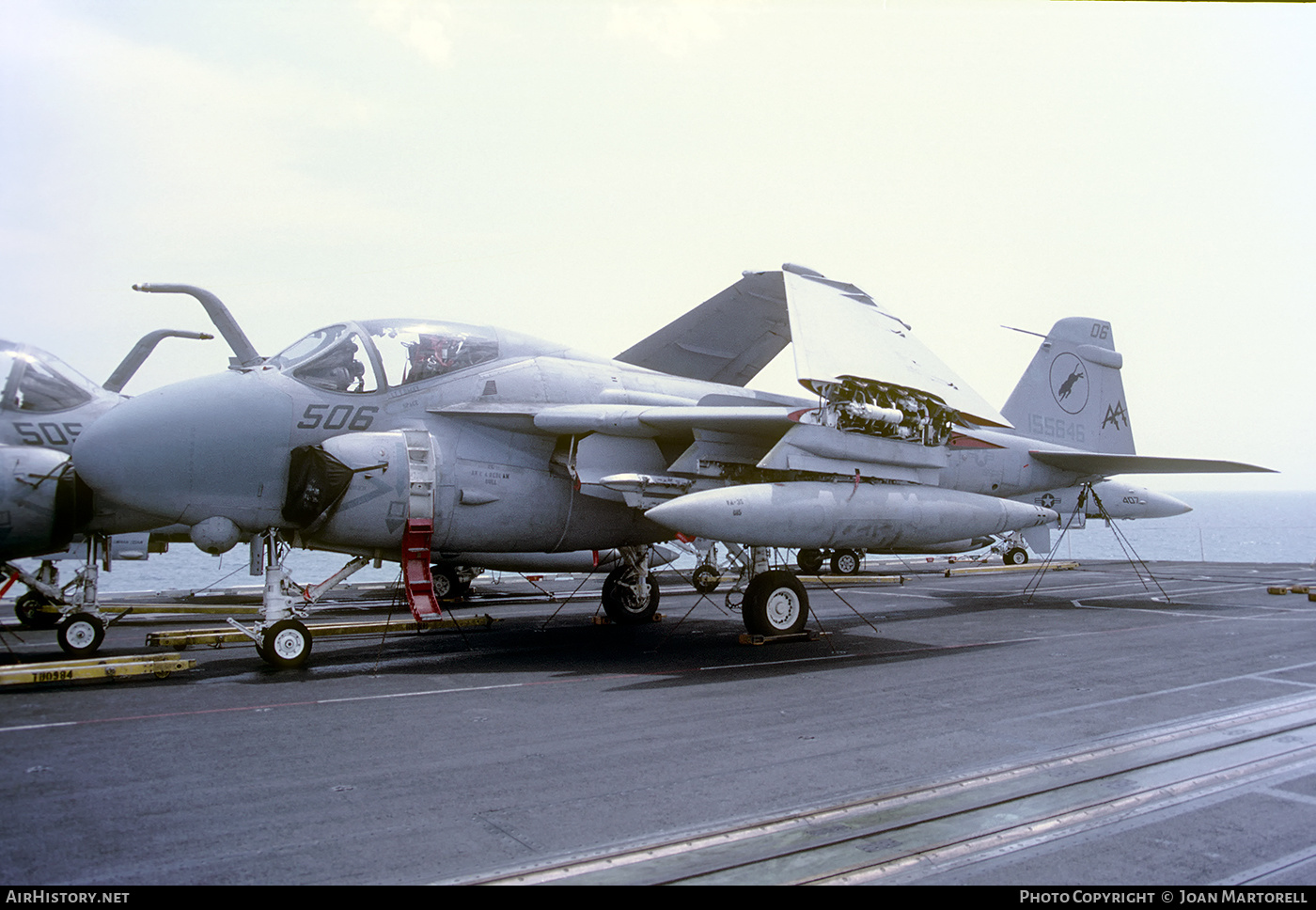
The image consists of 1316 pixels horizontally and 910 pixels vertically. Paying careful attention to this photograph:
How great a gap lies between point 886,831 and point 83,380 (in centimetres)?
1178

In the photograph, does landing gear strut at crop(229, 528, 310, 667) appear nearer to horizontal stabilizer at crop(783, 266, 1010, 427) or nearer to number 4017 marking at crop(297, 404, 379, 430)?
number 4017 marking at crop(297, 404, 379, 430)

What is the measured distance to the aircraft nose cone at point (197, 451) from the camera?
8.62 meters

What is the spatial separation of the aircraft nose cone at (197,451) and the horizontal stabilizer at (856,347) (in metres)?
5.80

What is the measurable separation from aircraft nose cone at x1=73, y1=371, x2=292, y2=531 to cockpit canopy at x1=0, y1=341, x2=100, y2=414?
303 cm

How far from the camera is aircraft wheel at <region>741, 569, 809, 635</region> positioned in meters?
11.2

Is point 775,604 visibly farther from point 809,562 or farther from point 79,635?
point 809,562

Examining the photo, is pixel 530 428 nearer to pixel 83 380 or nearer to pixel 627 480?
pixel 627 480

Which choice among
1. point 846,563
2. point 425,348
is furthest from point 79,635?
point 846,563

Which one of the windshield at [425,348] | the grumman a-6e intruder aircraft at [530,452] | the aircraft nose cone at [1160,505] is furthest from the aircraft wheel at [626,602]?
the aircraft nose cone at [1160,505]

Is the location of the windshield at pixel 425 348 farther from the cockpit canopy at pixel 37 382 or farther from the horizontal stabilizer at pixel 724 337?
the horizontal stabilizer at pixel 724 337

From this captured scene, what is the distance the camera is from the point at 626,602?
46.3 feet

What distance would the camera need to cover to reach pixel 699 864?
414 cm

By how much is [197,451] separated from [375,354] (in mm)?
2200

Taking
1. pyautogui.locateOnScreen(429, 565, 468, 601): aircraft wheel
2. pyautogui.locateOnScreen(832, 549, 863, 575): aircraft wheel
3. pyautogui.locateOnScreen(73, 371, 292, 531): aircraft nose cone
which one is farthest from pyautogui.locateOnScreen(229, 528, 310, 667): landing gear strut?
pyautogui.locateOnScreen(832, 549, 863, 575): aircraft wheel
